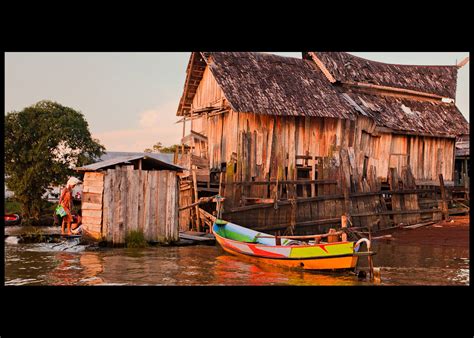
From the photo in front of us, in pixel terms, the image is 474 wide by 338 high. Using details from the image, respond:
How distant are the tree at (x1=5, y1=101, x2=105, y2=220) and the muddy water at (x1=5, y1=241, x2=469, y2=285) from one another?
1339cm

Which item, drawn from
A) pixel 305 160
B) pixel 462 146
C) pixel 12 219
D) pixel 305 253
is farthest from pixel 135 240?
pixel 462 146

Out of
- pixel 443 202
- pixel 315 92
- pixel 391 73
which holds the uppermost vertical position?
pixel 391 73

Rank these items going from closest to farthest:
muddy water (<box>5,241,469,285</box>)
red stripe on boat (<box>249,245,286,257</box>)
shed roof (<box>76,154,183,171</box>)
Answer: muddy water (<box>5,241,469,285</box>)
red stripe on boat (<box>249,245,286,257</box>)
shed roof (<box>76,154,183,171</box>)

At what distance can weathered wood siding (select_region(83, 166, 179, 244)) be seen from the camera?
Answer: 52.1 feet

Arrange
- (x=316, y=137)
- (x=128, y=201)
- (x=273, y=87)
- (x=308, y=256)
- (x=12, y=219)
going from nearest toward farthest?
1. (x=308, y=256)
2. (x=128, y=201)
3. (x=273, y=87)
4. (x=316, y=137)
5. (x=12, y=219)

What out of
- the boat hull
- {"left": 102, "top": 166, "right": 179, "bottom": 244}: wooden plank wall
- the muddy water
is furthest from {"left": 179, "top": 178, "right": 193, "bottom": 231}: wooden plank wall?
the boat hull

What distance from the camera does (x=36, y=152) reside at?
2941cm

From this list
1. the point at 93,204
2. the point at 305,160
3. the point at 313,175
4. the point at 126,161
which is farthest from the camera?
the point at 305,160

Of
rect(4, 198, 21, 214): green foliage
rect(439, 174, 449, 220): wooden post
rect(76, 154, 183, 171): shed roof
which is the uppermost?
rect(76, 154, 183, 171): shed roof

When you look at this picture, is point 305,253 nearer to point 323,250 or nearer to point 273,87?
point 323,250

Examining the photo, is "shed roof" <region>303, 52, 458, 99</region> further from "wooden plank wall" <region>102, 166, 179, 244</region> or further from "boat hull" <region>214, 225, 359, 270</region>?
"boat hull" <region>214, 225, 359, 270</region>

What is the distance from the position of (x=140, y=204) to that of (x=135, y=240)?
1.04 meters

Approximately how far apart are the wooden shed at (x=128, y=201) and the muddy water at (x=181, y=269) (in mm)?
621

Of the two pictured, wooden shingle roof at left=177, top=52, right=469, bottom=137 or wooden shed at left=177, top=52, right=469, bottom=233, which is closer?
wooden shed at left=177, top=52, right=469, bottom=233
